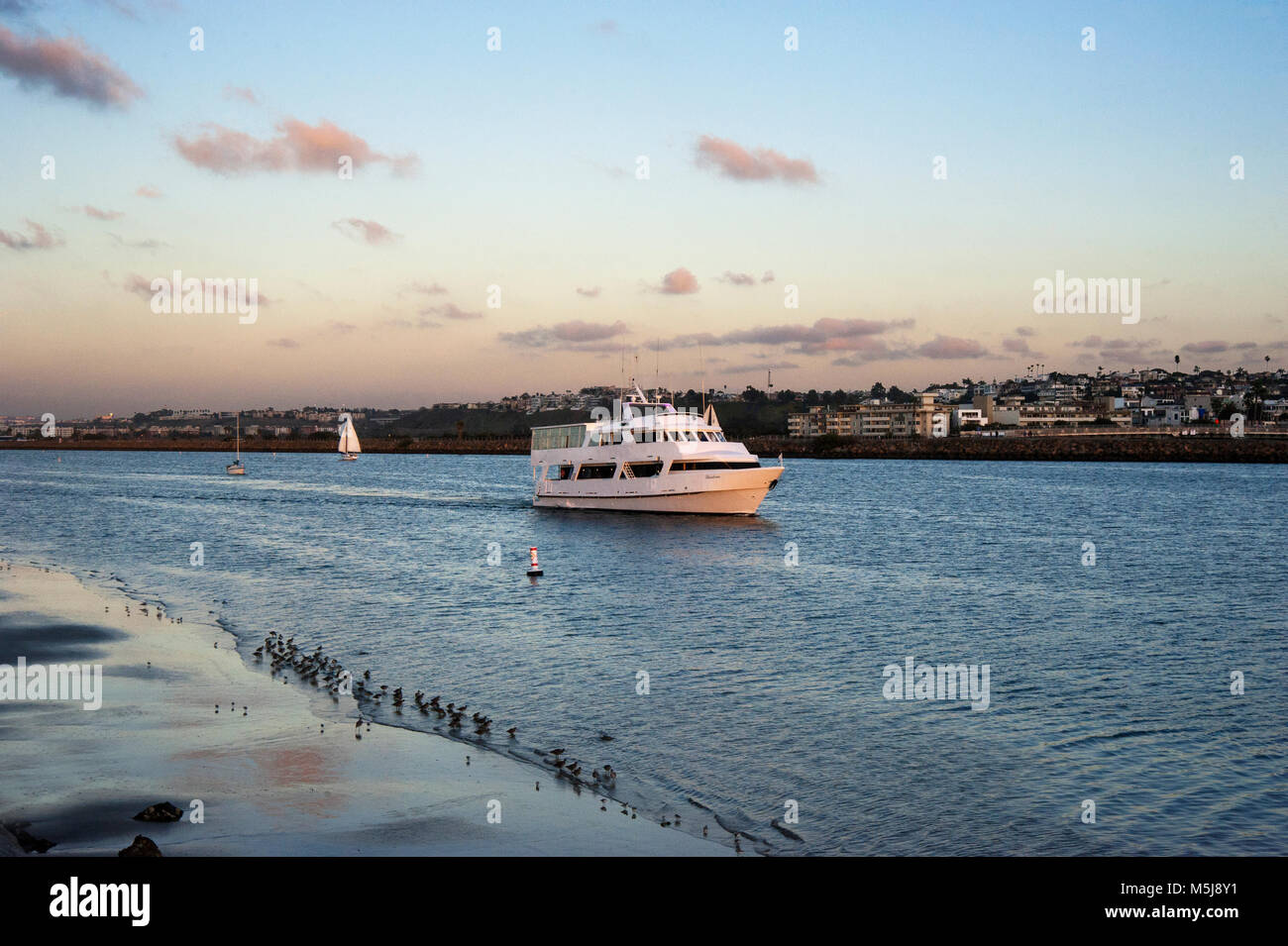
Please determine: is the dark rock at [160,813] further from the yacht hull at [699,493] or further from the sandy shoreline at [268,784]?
the yacht hull at [699,493]

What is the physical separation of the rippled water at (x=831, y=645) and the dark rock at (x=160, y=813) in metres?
6.41

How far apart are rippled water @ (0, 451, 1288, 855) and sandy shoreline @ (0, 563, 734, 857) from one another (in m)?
1.61

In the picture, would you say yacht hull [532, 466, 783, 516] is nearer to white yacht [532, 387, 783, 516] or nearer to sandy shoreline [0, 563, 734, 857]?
white yacht [532, 387, 783, 516]

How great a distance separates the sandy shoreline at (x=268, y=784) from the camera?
44.8ft

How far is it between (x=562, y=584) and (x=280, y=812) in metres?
28.8

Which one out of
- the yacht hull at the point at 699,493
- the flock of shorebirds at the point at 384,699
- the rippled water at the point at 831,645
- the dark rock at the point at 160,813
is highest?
the yacht hull at the point at 699,493

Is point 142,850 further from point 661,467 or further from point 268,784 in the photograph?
point 661,467

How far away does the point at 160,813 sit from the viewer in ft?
45.9

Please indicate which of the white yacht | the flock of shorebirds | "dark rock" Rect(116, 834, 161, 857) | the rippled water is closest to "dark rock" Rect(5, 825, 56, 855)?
"dark rock" Rect(116, 834, 161, 857)

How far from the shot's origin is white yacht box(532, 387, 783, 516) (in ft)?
224

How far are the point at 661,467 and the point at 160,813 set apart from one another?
185 feet

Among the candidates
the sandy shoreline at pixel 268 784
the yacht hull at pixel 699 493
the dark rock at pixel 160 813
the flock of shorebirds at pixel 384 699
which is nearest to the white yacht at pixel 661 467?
the yacht hull at pixel 699 493

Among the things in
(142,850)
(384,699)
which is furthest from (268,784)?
(384,699)

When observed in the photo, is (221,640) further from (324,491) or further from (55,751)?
(324,491)
